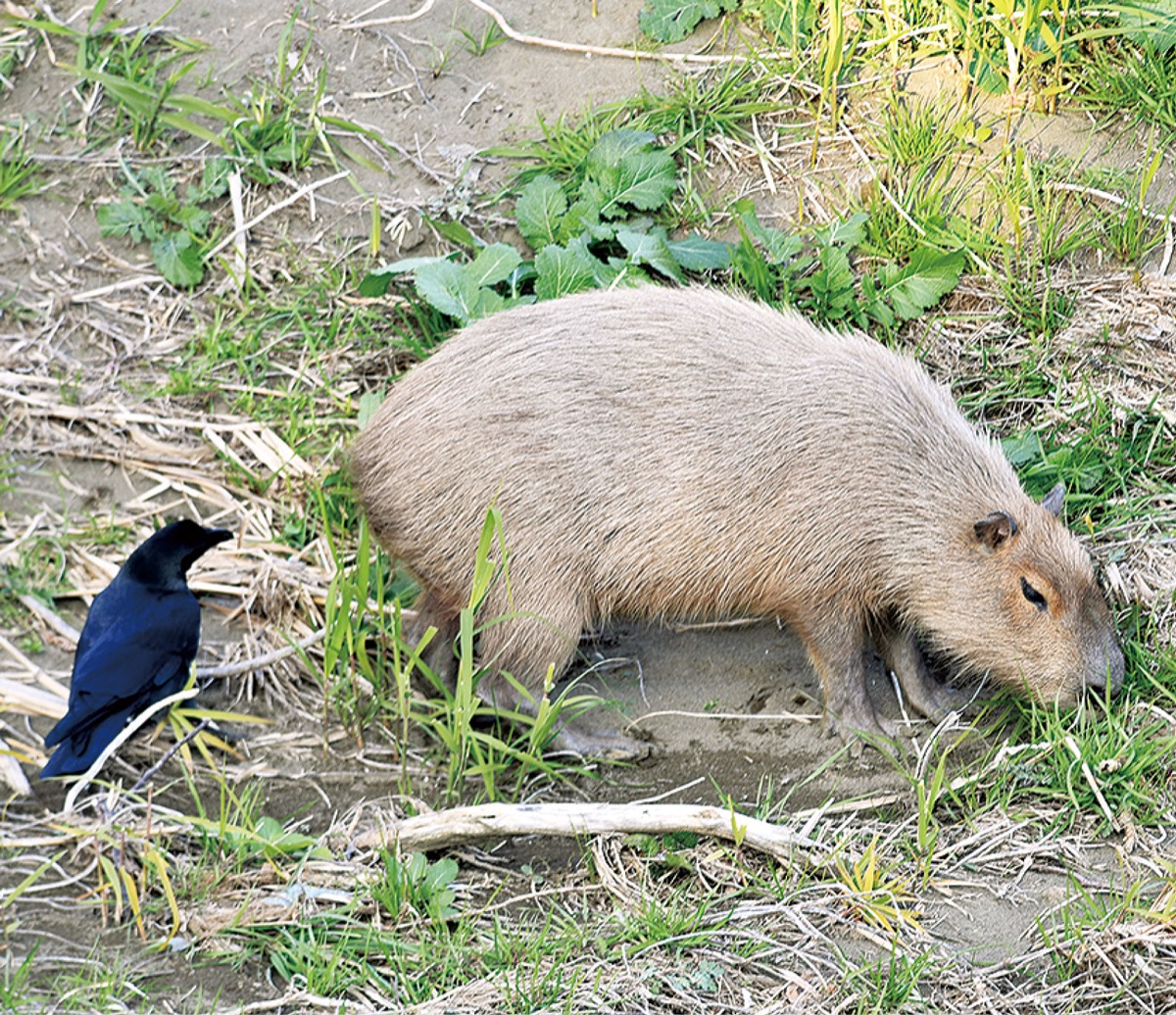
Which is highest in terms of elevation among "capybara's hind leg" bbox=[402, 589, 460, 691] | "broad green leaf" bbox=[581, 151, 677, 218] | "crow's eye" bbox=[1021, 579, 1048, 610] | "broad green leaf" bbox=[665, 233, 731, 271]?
"broad green leaf" bbox=[581, 151, 677, 218]

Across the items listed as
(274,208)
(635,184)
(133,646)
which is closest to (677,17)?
(635,184)

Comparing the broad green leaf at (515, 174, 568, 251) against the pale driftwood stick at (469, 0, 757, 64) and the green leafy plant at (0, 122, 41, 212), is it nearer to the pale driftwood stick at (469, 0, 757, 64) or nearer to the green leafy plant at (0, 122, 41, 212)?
the pale driftwood stick at (469, 0, 757, 64)

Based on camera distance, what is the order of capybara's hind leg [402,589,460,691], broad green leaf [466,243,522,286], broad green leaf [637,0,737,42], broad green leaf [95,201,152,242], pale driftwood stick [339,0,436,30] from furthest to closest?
pale driftwood stick [339,0,436,30] → broad green leaf [637,0,737,42] → broad green leaf [95,201,152,242] → broad green leaf [466,243,522,286] → capybara's hind leg [402,589,460,691]

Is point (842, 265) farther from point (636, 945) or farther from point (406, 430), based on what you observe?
point (636, 945)

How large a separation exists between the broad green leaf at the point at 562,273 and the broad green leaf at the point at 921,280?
0.98m

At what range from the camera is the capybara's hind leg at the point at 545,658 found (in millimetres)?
4121

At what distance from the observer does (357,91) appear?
571 cm

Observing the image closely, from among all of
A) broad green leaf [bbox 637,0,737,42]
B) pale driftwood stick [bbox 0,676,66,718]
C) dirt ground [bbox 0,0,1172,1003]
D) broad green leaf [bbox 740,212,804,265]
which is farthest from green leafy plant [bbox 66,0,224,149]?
pale driftwood stick [bbox 0,676,66,718]

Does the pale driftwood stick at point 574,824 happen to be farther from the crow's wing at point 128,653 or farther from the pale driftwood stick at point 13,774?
the pale driftwood stick at point 13,774

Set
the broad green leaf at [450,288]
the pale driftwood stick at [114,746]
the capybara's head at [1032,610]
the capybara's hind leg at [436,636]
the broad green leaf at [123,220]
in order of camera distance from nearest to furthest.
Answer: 1. the pale driftwood stick at [114,746]
2. the capybara's head at [1032,610]
3. the capybara's hind leg at [436,636]
4. the broad green leaf at [450,288]
5. the broad green leaf at [123,220]

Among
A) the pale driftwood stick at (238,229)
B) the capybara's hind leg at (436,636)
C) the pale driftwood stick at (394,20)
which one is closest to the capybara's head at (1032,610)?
the capybara's hind leg at (436,636)

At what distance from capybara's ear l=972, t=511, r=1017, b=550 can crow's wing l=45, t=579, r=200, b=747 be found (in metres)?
2.17

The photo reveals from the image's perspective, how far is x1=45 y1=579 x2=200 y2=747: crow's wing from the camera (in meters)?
3.93

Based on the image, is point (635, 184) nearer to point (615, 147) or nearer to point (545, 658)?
point (615, 147)
